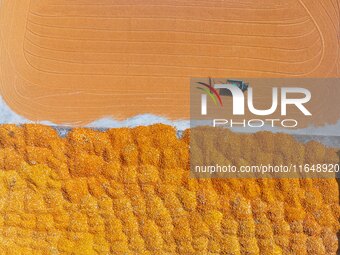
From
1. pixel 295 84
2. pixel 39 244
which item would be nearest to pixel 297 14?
pixel 295 84

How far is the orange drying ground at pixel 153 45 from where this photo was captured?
5.20 metres

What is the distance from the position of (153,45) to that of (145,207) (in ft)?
8.53

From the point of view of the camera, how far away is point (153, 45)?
17.3 feet

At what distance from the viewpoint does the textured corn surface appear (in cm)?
488

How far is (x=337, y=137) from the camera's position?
198 inches

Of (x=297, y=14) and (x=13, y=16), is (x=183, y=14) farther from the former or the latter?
(x=13, y=16)

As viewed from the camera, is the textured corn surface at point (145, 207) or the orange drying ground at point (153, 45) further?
the orange drying ground at point (153, 45)

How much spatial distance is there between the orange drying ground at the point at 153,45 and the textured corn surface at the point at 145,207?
1045 mm

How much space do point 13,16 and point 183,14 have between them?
9.13 feet

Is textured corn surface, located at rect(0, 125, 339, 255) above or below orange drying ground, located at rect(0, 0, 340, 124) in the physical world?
below

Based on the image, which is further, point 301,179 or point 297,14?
point 297,14

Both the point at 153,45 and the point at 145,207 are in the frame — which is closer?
the point at 145,207

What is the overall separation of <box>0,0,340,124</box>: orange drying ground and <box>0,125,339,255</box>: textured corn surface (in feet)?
3.43

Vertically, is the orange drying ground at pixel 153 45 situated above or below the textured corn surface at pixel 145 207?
above
